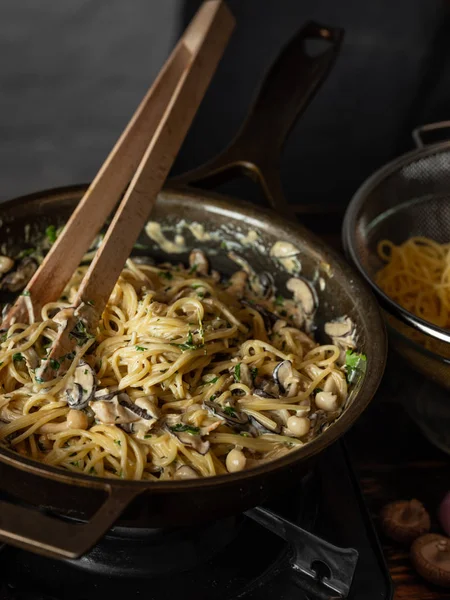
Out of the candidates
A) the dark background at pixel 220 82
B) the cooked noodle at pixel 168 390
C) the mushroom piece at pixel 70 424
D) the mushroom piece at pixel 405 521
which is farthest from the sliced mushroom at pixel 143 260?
the dark background at pixel 220 82

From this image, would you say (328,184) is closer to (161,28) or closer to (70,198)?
(161,28)

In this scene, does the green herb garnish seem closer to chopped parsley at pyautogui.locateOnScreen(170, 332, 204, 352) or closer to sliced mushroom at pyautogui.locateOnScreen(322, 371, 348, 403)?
chopped parsley at pyautogui.locateOnScreen(170, 332, 204, 352)

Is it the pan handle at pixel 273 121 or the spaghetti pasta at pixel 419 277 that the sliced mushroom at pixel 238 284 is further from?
the spaghetti pasta at pixel 419 277

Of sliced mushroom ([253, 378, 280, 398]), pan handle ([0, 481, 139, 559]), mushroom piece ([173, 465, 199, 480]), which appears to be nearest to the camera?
pan handle ([0, 481, 139, 559])

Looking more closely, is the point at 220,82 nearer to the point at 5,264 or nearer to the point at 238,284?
the point at 238,284

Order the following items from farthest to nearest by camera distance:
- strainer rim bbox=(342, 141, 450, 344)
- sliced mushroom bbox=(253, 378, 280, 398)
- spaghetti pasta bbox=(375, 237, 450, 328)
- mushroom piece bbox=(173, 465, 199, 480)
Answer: spaghetti pasta bbox=(375, 237, 450, 328) < strainer rim bbox=(342, 141, 450, 344) < sliced mushroom bbox=(253, 378, 280, 398) < mushroom piece bbox=(173, 465, 199, 480)

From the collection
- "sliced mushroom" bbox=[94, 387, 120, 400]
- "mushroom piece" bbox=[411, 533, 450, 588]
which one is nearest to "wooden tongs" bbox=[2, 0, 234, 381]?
"sliced mushroom" bbox=[94, 387, 120, 400]

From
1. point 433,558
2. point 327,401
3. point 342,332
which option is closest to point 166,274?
point 342,332
